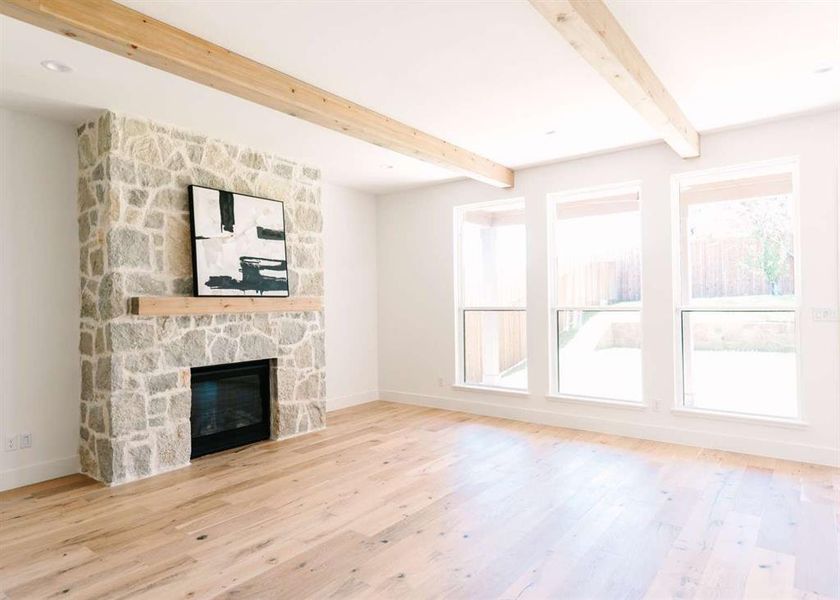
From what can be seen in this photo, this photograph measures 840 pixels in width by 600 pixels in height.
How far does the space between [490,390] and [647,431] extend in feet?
5.58

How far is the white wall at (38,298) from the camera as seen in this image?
3.66m

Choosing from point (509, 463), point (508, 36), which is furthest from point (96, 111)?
point (509, 463)

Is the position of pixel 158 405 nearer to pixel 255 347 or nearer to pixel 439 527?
pixel 255 347

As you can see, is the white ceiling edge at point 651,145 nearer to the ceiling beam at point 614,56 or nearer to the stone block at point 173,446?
the ceiling beam at point 614,56

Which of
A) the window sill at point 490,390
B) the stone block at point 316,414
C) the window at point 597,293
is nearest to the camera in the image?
the window at point 597,293

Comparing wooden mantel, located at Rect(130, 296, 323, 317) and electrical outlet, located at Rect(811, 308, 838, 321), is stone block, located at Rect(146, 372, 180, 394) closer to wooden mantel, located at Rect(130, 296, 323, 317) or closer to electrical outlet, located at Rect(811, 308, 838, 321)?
wooden mantel, located at Rect(130, 296, 323, 317)

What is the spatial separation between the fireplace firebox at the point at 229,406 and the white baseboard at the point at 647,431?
2151mm

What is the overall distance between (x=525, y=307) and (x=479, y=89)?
2746 mm

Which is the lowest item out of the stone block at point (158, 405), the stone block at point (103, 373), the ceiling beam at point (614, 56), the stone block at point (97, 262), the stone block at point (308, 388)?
the stone block at point (308, 388)

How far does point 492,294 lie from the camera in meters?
5.95

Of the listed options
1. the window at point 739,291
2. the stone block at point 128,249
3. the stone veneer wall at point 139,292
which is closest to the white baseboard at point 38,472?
the stone veneer wall at point 139,292

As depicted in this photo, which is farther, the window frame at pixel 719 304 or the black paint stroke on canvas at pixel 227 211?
the black paint stroke on canvas at pixel 227 211

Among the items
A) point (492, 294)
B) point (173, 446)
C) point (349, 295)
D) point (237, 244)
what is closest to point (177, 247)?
point (237, 244)

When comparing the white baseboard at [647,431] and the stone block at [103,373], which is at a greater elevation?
the stone block at [103,373]
